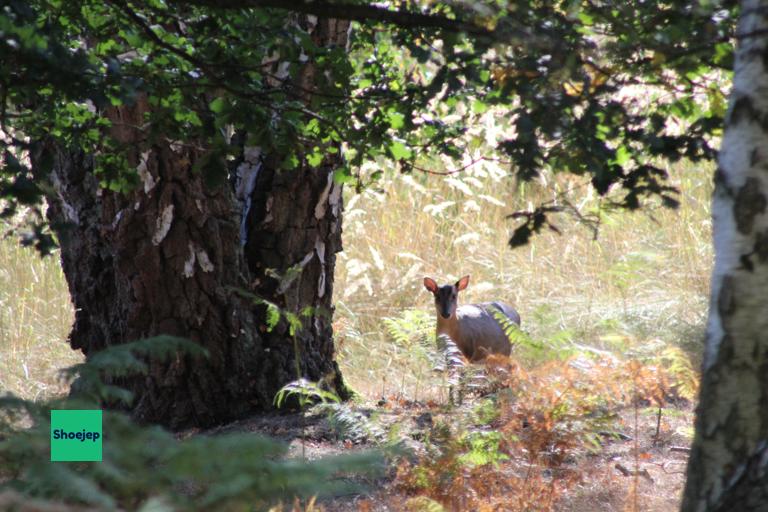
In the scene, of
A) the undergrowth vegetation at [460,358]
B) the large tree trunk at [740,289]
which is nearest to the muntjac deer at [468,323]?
the undergrowth vegetation at [460,358]

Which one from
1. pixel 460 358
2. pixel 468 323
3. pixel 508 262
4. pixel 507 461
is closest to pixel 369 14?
pixel 507 461

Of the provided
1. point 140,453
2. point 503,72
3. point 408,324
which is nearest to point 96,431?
point 140,453

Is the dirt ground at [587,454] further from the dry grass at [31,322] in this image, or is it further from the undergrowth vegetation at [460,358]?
the dry grass at [31,322]

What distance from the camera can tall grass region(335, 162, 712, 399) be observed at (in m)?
7.76

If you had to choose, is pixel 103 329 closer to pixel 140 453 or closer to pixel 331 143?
pixel 331 143

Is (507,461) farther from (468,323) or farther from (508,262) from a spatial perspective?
(508,262)

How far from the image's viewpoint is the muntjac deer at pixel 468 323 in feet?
22.0

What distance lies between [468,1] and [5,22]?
1120 mm

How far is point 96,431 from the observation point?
219 centimetres

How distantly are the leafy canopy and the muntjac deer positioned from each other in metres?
3.03

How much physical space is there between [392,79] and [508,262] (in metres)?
5.71

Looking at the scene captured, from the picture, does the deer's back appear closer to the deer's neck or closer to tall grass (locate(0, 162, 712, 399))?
the deer's neck

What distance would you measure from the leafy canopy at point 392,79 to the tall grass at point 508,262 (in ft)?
13.3

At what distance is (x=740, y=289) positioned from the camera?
6.94 ft
